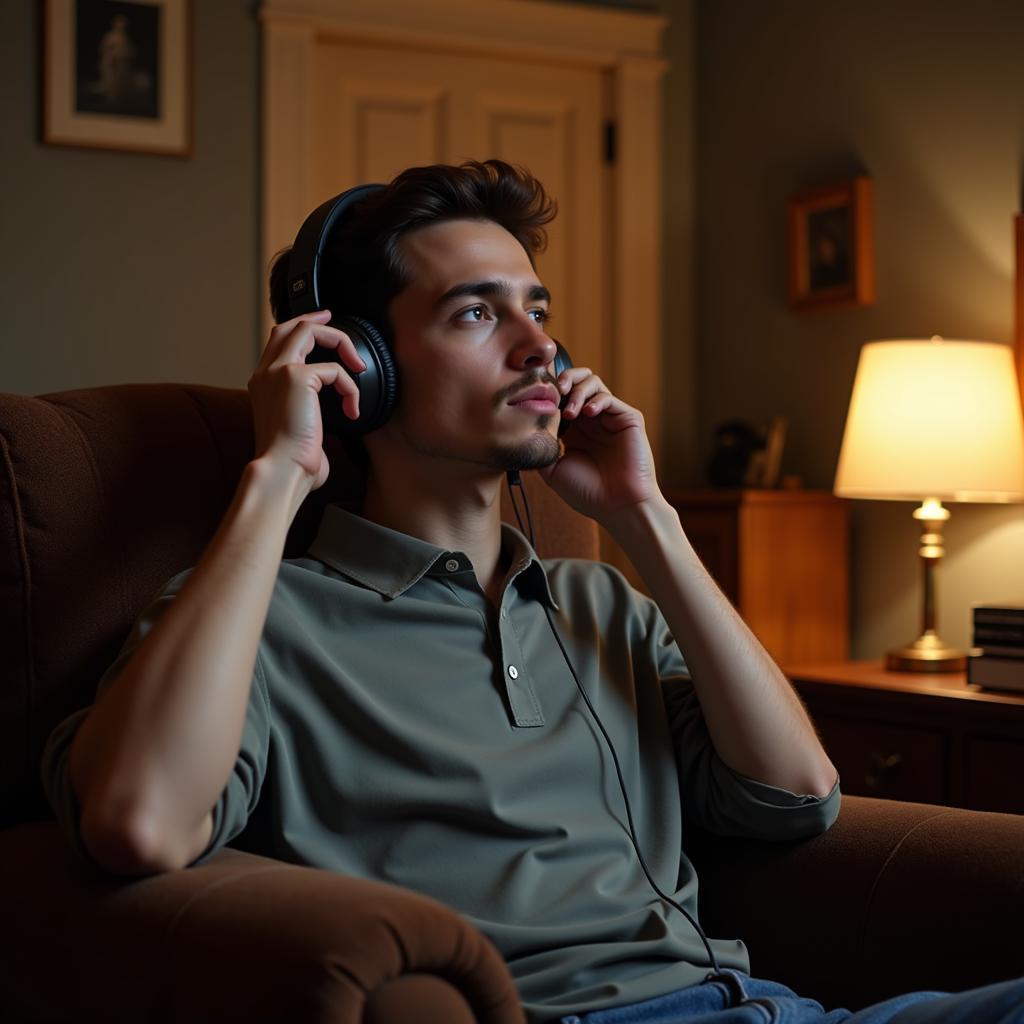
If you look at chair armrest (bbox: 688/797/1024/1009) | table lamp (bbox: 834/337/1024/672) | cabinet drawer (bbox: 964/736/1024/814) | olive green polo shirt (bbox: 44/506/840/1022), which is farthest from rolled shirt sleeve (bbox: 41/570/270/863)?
table lamp (bbox: 834/337/1024/672)

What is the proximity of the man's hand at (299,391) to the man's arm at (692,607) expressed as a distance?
0.27 m

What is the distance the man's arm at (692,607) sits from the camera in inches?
58.2

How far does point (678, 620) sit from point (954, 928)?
1.35 ft

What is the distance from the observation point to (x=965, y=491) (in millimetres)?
2648

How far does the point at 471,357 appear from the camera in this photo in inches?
61.7

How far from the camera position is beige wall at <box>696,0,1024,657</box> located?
300cm

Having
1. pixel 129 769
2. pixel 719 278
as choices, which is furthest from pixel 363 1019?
pixel 719 278

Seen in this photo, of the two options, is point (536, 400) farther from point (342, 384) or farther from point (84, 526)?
point (84, 526)

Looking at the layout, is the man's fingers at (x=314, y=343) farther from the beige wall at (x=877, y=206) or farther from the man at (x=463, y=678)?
the beige wall at (x=877, y=206)

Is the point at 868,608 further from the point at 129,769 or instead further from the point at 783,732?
the point at 129,769

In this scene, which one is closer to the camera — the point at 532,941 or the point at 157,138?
the point at 532,941

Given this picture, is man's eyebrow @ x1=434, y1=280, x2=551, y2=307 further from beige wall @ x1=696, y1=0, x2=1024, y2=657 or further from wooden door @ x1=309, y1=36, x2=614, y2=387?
wooden door @ x1=309, y1=36, x2=614, y2=387

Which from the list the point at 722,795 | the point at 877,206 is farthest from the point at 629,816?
the point at 877,206

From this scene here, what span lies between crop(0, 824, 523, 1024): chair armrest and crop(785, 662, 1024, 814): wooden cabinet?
1557mm
